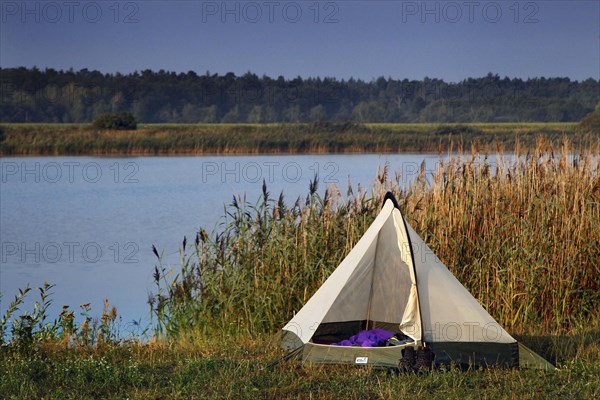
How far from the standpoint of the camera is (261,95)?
76562mm

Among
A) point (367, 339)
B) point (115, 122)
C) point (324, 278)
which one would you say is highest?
point (115, 122)

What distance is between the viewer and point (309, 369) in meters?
6.35

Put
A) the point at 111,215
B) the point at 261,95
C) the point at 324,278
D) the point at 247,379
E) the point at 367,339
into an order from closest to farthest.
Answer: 1. the point at 247,379
2. the point at 367,339
3. the point at 324,278
4. the point at 111,215
5. the point at 261,95

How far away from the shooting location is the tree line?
225ft

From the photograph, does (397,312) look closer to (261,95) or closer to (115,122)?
(115,122)

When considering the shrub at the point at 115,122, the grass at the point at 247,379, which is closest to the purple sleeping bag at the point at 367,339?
the grass at the point at 247,379

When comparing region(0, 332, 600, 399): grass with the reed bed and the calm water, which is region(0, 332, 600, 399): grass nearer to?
the reed bed

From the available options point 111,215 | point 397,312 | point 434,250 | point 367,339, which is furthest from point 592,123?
point 367,339

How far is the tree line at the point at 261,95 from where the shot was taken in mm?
68625

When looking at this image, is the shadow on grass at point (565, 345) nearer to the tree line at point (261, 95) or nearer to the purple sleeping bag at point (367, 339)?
the purple sleeping bag at point (367, 339)

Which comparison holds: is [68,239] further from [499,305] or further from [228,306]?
[499,305]

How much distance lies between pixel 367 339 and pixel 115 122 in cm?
4411

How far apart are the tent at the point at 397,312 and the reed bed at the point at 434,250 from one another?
1.07 metres

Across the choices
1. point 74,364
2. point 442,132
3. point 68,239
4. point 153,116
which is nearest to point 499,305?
point 74,364
